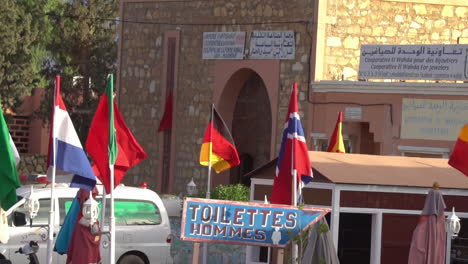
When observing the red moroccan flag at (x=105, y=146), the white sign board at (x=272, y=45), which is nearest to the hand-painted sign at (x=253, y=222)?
the red moroccan flag at (x=105, y=146)

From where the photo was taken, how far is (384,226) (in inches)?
757

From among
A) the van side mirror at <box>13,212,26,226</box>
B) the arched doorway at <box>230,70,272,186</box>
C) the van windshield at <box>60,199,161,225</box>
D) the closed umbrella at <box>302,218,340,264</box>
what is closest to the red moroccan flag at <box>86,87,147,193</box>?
the van side mirror at <box>13,212,26,226</box>

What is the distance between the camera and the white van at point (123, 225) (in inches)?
822

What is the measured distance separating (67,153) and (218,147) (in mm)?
5227

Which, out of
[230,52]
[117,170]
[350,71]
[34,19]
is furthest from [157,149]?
[117,170]

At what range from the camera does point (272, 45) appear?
31.9 meters

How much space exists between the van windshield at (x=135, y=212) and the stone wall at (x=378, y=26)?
9.35 m

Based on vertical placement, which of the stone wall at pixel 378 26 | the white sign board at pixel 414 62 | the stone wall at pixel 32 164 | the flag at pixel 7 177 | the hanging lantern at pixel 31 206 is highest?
the stone wall at pixel 378 26

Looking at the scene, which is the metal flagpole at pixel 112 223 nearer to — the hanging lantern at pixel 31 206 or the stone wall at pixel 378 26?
the hanging lantern at pixel 31 206

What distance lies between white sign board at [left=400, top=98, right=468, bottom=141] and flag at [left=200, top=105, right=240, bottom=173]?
627cm

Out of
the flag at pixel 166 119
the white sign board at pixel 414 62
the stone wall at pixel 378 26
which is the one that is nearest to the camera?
the white sign board at pixel 414 62

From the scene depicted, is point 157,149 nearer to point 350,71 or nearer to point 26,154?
point 350,71

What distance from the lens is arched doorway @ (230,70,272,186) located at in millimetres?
33312

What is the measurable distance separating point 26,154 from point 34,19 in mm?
5356
